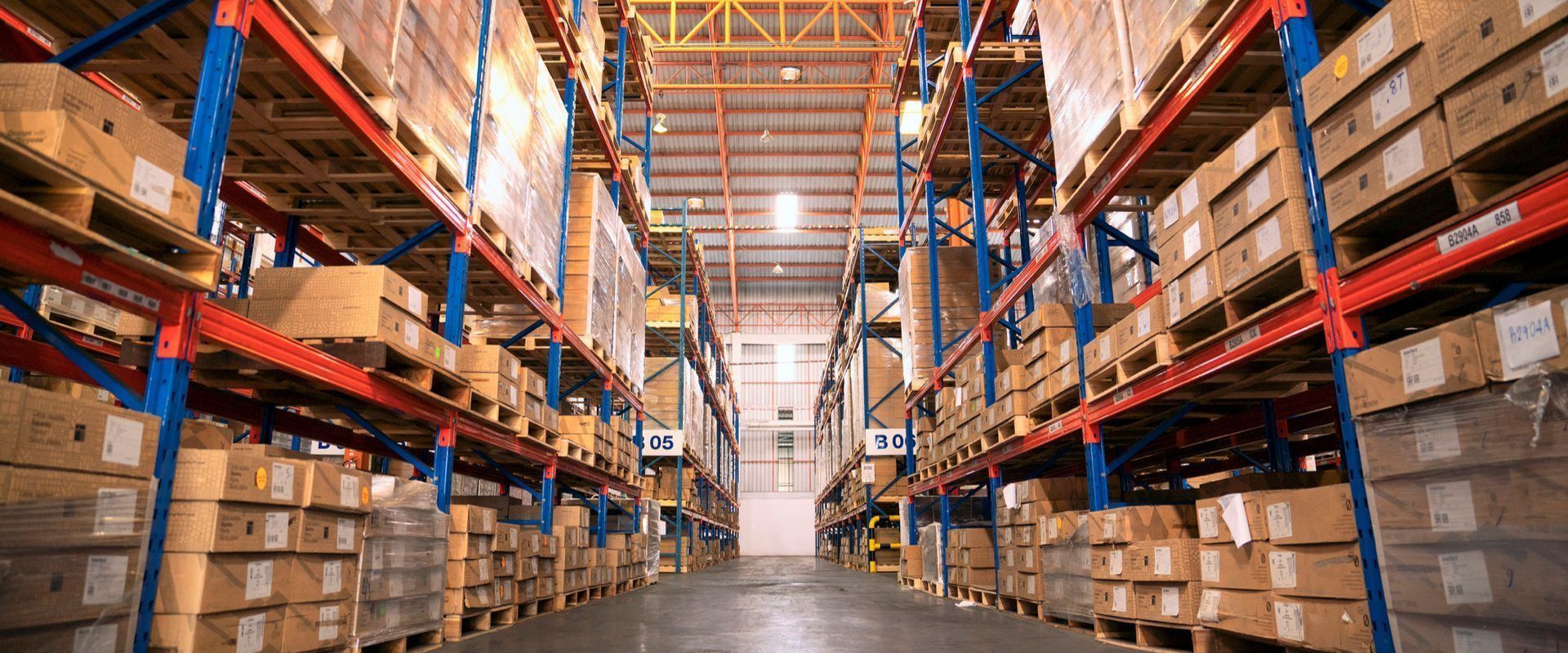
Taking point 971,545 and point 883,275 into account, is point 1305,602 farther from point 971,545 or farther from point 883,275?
point 883,275

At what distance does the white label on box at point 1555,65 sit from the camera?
7.04 feet

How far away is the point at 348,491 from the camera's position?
3.96m

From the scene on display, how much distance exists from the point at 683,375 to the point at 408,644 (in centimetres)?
943

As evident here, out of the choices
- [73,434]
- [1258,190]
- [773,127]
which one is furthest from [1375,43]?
[773,127]

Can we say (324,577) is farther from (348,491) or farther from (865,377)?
(865,377)

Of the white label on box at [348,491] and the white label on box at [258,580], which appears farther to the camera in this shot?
the white label on box at [348,491]

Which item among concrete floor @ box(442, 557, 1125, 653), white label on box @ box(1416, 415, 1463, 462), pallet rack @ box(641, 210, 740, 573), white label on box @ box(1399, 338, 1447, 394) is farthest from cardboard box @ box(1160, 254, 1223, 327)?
pallet rack @ box(641, 210, 740, 573)

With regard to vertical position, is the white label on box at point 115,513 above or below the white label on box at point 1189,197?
below

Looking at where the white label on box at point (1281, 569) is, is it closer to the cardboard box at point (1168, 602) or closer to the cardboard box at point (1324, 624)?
the cardboard box at point (1324, 624)

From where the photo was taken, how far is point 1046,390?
21.0 feet

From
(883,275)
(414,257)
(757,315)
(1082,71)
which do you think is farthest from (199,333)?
(757,315)

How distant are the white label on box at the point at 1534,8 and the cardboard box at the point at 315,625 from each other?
4.79 meters

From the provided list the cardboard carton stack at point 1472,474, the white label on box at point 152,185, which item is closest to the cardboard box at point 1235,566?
the cardboard carton stack at point 1472,474

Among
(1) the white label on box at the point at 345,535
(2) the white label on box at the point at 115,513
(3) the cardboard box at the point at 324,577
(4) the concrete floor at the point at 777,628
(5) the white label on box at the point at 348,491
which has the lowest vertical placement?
(4) the concrete floor at the point at 777,628
